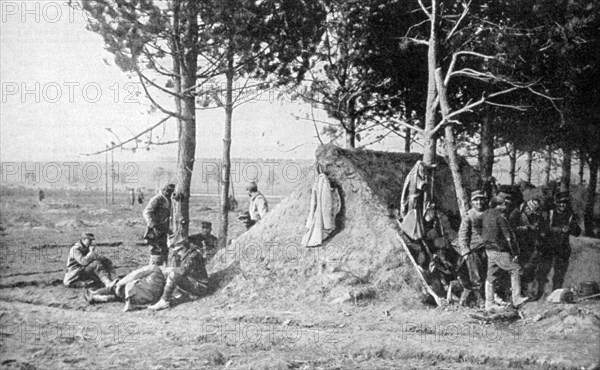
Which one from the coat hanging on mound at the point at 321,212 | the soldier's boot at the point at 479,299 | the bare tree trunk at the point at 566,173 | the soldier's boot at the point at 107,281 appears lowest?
the soldier's boot at the point at 479,299

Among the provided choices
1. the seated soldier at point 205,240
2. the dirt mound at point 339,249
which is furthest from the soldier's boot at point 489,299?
the seated soldier at point 205,240

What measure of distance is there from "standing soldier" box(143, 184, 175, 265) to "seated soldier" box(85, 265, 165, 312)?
1.25 meters

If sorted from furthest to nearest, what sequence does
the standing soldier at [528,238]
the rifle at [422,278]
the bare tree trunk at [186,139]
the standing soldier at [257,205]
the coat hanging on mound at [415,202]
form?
1. the standing soldier at [257,205]
2. the bare tree trunk at [186,139]
3. the coat hanging on mound at [415,202]
4. the standing soldier at [528,238]
5. the rifle at [422,278]

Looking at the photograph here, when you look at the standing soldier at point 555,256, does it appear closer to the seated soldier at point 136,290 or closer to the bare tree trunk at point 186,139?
A: the seated soldier at point 136,290

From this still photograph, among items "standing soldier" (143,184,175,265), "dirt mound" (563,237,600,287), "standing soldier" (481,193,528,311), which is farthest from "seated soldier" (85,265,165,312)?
"dirt mound" (563,237,600,287)

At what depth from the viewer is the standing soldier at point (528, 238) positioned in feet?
29.9

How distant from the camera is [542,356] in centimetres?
622

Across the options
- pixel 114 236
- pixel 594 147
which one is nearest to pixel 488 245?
pixel 594 147

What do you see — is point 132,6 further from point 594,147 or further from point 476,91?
point 594,147

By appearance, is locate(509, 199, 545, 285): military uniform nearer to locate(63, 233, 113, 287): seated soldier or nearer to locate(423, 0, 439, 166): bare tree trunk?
locate(423, 0, 439, 166): bare tree trunk

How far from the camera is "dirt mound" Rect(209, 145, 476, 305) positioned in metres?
9.03

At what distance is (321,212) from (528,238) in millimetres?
3932

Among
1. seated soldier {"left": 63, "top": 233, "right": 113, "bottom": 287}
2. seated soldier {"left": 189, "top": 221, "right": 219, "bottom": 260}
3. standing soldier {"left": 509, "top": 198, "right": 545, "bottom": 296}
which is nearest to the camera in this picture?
standing soldier {"left": 509, "top": 198, "right": 545, "bottom": 296}

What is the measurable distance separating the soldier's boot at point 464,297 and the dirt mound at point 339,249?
2.39 feet
